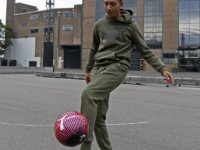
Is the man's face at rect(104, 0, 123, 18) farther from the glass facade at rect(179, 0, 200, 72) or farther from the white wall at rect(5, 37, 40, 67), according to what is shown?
the white wall at rect(5, 37, 40, 67)

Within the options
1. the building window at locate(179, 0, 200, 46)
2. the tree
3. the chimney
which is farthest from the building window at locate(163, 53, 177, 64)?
the chimney

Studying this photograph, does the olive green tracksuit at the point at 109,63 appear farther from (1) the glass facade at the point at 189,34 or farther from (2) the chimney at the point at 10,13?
→ (2) the chimney at the point at 10,13

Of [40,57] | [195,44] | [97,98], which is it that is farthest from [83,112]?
[40,57]

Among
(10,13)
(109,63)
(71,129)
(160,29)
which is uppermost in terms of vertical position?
(10,13)

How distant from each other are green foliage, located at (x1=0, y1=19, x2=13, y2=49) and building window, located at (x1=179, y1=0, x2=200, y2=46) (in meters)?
44.5

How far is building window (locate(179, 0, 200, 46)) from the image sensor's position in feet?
130

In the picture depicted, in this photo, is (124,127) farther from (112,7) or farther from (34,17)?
(34,17)

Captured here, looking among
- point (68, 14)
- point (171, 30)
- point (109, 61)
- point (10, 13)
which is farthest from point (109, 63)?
point (10, 13)

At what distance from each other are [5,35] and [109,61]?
6425 centimetres

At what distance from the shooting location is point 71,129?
1875 mm

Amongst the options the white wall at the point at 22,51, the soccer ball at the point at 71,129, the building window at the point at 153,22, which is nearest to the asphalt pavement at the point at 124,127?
the soccer ball at the point at 71,129

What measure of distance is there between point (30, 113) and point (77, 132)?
3.95 metres

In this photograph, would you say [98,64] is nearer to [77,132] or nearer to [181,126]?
[77,132]

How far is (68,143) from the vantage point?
6.31 feet
